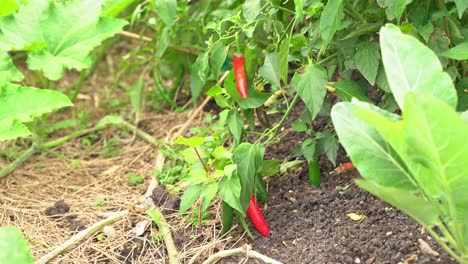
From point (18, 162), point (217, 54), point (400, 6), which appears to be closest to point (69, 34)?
point (18, 162)

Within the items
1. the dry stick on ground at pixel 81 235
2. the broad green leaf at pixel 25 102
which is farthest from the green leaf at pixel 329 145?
the broad green leaf at pixel 25 102

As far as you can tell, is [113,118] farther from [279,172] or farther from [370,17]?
[370,17]

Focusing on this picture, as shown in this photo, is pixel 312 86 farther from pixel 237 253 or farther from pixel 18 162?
pixel 18 162

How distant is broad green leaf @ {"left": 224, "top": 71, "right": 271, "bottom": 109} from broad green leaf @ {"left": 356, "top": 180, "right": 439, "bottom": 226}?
713mm

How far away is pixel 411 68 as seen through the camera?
5.55ft

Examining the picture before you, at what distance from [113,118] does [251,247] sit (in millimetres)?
1262

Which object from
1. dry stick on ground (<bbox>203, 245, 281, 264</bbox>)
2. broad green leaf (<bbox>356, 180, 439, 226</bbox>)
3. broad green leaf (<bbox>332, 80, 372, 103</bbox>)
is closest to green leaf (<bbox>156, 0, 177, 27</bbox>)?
broad green leaf (<bbox>332, 80, 372, 103</bbox>)

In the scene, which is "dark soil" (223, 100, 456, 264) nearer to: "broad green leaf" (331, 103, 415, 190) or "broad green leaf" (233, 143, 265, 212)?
"broad green leaf" (233, 143, 265, 212)

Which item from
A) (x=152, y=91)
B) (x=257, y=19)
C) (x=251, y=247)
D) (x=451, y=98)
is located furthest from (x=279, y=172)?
(x=152, y=91)

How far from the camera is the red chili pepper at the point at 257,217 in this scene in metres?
2.24

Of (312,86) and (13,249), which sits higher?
(312,86)

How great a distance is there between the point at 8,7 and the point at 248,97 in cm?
106

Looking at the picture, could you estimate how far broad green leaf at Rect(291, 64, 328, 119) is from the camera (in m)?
2.06

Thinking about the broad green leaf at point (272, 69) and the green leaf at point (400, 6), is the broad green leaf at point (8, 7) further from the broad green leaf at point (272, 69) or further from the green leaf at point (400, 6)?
the green leaf at point (400, 6)
